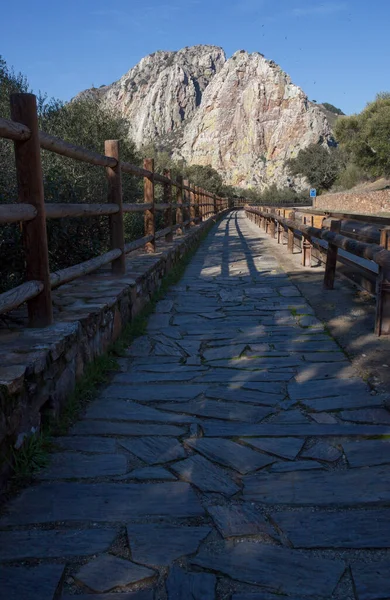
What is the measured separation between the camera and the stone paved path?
172 cm

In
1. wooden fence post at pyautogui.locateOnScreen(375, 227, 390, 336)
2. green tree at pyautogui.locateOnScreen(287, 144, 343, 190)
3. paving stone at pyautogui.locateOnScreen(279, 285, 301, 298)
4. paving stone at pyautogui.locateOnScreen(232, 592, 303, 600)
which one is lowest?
paving stone at pyautogui.locateOnScreen(232, 592, 303, 600)

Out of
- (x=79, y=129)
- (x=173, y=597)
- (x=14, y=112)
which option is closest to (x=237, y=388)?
(x=173, y=597)

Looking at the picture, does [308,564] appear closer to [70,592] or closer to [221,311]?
[70,592]

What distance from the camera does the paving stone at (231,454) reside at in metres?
2.48

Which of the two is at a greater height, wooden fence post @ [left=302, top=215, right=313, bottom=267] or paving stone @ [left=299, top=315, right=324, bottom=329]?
wooden fence post @ [left=302, top=215, right=313, bottom=267]

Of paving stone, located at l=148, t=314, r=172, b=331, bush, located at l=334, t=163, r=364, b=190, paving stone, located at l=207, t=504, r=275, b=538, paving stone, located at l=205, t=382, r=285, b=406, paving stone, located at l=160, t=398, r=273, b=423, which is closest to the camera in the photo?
paving stone, located at l=207, t=504, r=275, b=538

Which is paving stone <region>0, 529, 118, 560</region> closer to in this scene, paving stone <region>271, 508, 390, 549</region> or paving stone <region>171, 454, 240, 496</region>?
paving stone <region>171, 454, 240, 496</region>

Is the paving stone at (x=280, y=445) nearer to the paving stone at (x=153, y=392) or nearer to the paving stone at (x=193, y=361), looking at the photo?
the paving stone at (x=153, y=392)

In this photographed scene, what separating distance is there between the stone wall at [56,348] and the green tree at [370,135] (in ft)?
137

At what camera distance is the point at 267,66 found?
12838 centimetres

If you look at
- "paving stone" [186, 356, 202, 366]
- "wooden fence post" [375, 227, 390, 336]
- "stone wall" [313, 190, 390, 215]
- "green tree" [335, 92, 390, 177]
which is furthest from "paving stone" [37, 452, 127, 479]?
"green tree" [335, 92, 390, 177]

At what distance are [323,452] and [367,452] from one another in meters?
0.21

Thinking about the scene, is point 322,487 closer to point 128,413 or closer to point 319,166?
point 128,413

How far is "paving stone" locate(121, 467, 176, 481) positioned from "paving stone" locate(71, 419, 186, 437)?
36 cm
